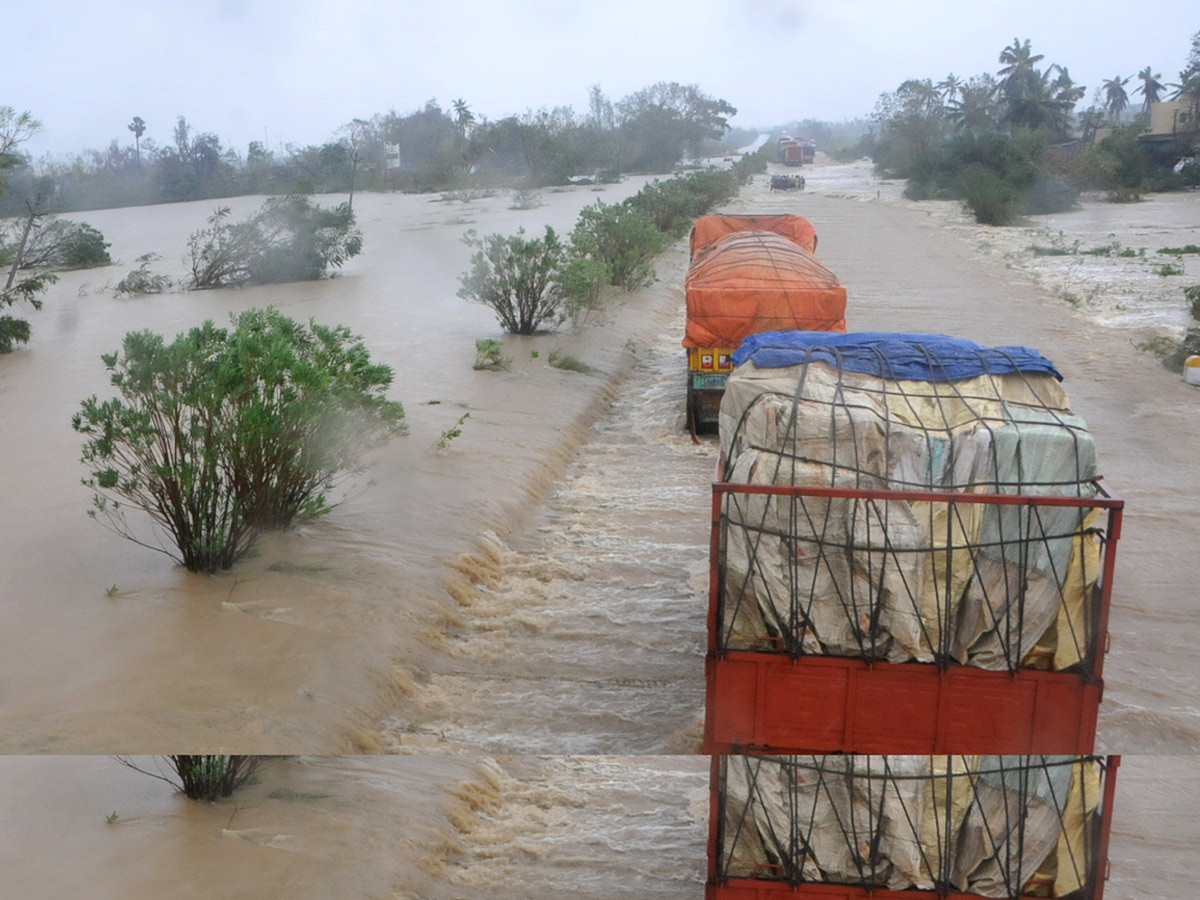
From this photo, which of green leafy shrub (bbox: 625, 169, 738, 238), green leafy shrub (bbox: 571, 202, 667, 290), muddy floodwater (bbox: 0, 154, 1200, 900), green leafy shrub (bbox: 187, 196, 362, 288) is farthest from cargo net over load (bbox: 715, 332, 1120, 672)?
green leafy shrub (bbox: 625, 169, 738, 238)

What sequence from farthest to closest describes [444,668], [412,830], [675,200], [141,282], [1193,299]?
[675,200], [141,282], [1193,299], [444,668], [412,830]

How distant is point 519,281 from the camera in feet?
55.6

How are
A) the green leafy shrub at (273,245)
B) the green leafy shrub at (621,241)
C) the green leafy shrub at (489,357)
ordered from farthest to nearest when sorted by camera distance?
the green leafy shrub at (273,245)
the green leafy shrub at (621,241)
the green leafy shrub at (489,357)

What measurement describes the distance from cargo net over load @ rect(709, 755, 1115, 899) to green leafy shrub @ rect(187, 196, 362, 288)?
20051 mm

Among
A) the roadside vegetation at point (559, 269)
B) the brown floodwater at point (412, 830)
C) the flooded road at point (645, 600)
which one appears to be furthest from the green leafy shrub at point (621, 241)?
the brown floodwater at point (412, 830)

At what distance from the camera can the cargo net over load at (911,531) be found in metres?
4.89

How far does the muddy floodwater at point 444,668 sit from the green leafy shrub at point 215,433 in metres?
0.30

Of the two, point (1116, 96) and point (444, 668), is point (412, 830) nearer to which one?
point (444, 668)

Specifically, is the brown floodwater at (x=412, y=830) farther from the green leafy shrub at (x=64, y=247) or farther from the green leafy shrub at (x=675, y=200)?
the green leafy shrub at (x=675, y=200)

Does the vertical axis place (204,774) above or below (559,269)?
below

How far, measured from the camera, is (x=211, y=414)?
24.9 ft

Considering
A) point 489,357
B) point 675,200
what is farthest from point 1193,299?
point 675,200

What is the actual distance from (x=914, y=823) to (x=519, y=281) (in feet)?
43.8

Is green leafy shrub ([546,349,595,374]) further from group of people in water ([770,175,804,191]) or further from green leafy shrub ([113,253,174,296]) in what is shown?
group of people in water ([770,175,804,191])
